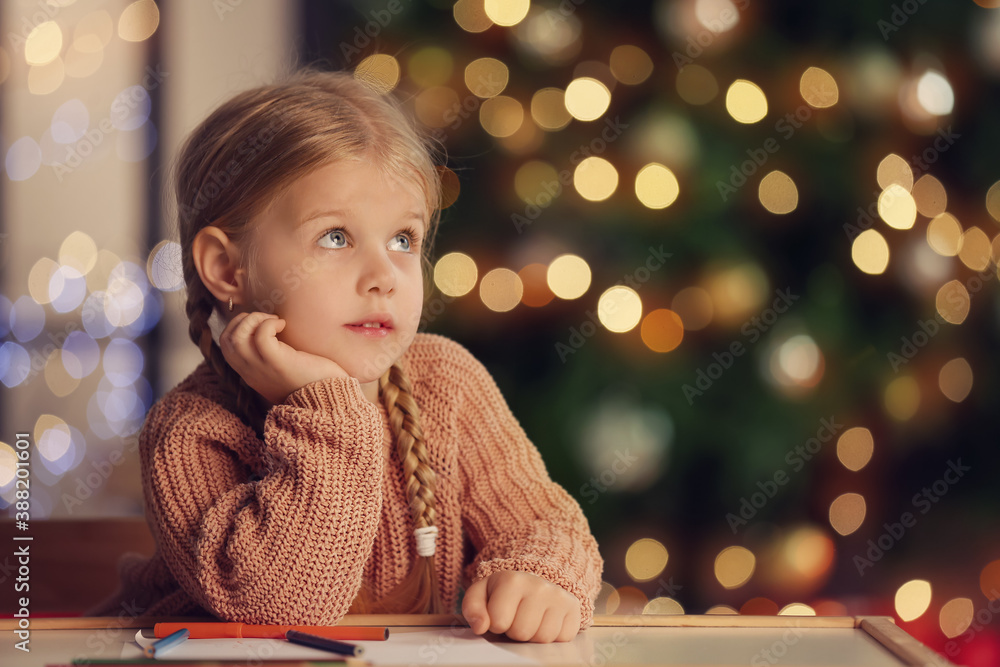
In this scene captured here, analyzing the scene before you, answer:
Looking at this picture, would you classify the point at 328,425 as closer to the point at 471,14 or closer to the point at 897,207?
the point at 471,14

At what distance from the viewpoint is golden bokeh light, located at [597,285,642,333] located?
164 centimetres

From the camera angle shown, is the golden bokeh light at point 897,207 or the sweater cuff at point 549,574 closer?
the sweater cuff at point 549,574

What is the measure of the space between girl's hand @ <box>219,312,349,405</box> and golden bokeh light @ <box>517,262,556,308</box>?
0.90 m

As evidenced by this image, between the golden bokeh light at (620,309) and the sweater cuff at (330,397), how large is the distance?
Answer: 36.4 inches

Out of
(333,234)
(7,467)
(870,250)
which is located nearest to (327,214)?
(333,234)

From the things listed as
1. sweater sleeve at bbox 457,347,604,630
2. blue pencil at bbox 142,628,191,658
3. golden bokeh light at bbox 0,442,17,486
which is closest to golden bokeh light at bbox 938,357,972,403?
sweater sleeve at bbox 457,347,604,630

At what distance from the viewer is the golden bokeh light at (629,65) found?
167cm

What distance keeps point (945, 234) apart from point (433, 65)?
42.0 inches

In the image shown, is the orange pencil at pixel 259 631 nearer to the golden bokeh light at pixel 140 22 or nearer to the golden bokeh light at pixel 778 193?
the golden bokeh light at pixel 778 193

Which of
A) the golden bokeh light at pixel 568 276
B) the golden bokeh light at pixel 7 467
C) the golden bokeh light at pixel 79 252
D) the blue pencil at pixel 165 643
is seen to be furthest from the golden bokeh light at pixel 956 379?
the golden bokeh light at pixel 79 252

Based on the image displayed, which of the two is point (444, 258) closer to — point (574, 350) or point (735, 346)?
point (574, 350)

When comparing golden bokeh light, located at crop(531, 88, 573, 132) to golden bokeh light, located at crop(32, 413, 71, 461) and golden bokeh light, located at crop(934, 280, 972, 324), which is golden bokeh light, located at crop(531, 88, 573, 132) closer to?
golden bokeh light, located at crop(934, 280, 972, 324)

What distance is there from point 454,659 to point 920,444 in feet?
4.53

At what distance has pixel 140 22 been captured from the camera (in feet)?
10.4
